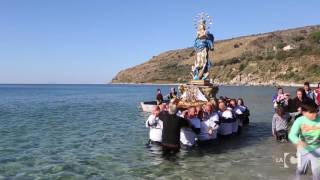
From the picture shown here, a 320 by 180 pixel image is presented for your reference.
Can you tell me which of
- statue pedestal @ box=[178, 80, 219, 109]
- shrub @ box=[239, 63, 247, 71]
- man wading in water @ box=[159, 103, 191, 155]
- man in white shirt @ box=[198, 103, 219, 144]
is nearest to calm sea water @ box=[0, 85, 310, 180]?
man in white shirt @ box=[198, 103, 219, 144]

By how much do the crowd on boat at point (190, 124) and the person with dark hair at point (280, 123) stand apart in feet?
6.34

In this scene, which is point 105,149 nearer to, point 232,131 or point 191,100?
point 232,131

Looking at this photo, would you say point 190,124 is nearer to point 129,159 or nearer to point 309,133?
point 129,159

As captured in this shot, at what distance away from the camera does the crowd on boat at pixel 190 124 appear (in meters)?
12.5

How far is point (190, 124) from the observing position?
13047mm

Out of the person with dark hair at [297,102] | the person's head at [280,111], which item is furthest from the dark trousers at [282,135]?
the person with dark hair at [297,102]

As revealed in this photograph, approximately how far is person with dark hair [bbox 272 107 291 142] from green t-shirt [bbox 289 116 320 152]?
28.2 feet

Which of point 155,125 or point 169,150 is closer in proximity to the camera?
point 169,150

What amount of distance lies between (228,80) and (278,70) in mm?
24417

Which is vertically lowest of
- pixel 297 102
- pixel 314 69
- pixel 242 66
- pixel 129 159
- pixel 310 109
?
pixel 129 159

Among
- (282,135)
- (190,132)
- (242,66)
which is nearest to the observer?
(190,132)

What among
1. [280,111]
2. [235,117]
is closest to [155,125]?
[280,111]

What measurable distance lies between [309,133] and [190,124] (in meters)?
5.37

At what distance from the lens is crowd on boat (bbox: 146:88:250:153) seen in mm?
12484
